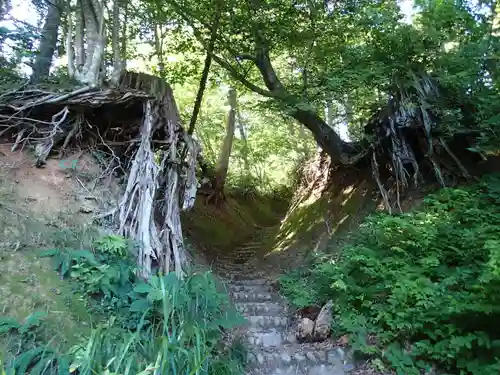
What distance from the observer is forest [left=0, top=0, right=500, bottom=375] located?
104 inches

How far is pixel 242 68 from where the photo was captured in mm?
8023

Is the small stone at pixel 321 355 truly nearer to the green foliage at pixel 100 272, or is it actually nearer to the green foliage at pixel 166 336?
the green foliage at pixel 166 336

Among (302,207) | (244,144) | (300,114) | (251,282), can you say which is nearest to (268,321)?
(251,282)

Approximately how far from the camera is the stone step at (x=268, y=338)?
150 inches

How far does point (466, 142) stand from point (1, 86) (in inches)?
226

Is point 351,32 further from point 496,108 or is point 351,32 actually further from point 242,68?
point 496,108

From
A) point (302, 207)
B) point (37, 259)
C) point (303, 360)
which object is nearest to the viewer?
point (37, 259)

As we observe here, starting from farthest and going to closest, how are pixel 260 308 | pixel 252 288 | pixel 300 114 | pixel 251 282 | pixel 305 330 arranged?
pixel 300 114
pixel 251 282
pixel 252 288
pixel 260 308
pixel 305 330

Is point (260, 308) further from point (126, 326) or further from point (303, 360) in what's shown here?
point (126, 326)

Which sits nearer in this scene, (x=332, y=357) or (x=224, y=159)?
(x=332, y=357)

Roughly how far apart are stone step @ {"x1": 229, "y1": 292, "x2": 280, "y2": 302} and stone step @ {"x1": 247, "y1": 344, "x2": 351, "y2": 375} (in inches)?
Result: 55.2

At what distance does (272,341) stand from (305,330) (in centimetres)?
37

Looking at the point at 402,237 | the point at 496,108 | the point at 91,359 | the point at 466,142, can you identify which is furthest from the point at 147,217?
the point at 466,142

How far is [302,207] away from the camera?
8539 millimetres
